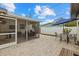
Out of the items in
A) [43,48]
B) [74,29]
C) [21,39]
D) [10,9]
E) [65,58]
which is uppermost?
[10,9]

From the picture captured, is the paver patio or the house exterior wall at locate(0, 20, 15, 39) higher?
the house exterior wall at locate(0, 20, 15, 39)

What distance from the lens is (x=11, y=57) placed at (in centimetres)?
325

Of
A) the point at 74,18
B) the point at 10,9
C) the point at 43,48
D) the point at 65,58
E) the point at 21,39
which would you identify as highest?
the point at 10,9

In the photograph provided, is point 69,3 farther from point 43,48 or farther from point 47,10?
point 43,48

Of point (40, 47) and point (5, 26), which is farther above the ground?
point (5, 26)

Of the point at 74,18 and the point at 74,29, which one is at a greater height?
the point at 74,18

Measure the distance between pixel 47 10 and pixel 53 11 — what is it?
0.13 m

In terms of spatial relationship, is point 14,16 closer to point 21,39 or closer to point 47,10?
point 21,39

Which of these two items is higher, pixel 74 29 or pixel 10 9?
pixel 10 9

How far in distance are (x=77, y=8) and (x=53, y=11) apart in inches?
20.8

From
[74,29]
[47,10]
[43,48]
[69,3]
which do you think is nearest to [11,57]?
[43,48]

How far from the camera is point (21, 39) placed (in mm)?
3295

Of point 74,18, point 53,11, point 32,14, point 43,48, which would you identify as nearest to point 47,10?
point 53,11

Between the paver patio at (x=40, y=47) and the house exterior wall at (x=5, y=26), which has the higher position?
the house exterior wall at (x=5, y=26)
